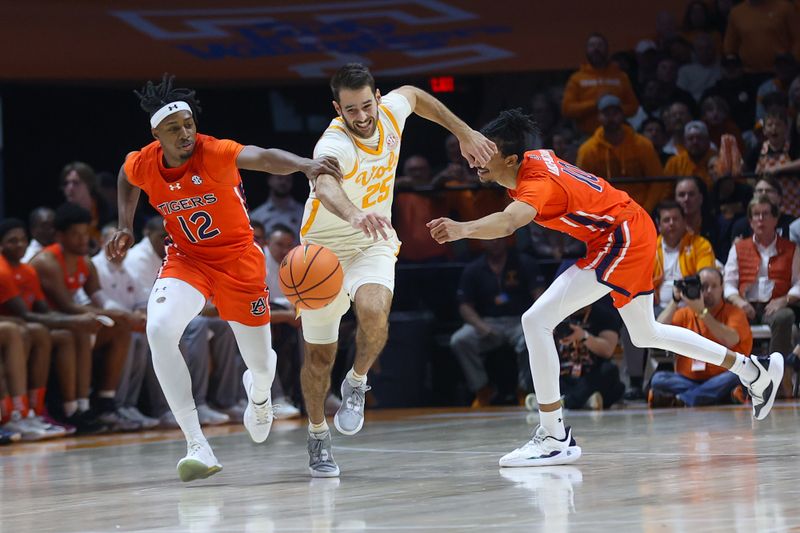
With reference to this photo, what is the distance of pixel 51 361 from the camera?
408 inches

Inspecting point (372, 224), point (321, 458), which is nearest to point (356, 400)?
point (321, 458)

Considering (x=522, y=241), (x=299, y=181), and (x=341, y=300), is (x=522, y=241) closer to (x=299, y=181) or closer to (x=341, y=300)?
(x=299, y=181)

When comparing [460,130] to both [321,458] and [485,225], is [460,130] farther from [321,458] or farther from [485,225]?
[321,458]

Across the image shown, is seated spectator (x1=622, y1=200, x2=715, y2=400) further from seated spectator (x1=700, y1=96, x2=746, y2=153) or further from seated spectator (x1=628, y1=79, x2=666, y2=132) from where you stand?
seated spectator (x1=628, y1=79, x2=666, y2=132)

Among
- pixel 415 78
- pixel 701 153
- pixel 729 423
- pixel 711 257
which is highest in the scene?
pixel 415 78

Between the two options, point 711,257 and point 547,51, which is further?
point 547,51

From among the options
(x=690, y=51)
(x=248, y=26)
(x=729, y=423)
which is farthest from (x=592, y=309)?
(x=248, y=26)

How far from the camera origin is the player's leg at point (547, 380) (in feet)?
20.3

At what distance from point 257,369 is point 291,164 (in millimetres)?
1457

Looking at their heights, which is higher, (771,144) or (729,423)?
(771,144)

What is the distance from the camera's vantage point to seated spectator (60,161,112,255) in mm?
11711

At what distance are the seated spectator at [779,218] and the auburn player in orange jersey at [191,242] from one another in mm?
5471

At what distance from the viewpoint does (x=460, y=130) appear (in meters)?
6.36

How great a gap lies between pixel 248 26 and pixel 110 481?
8.85 m
